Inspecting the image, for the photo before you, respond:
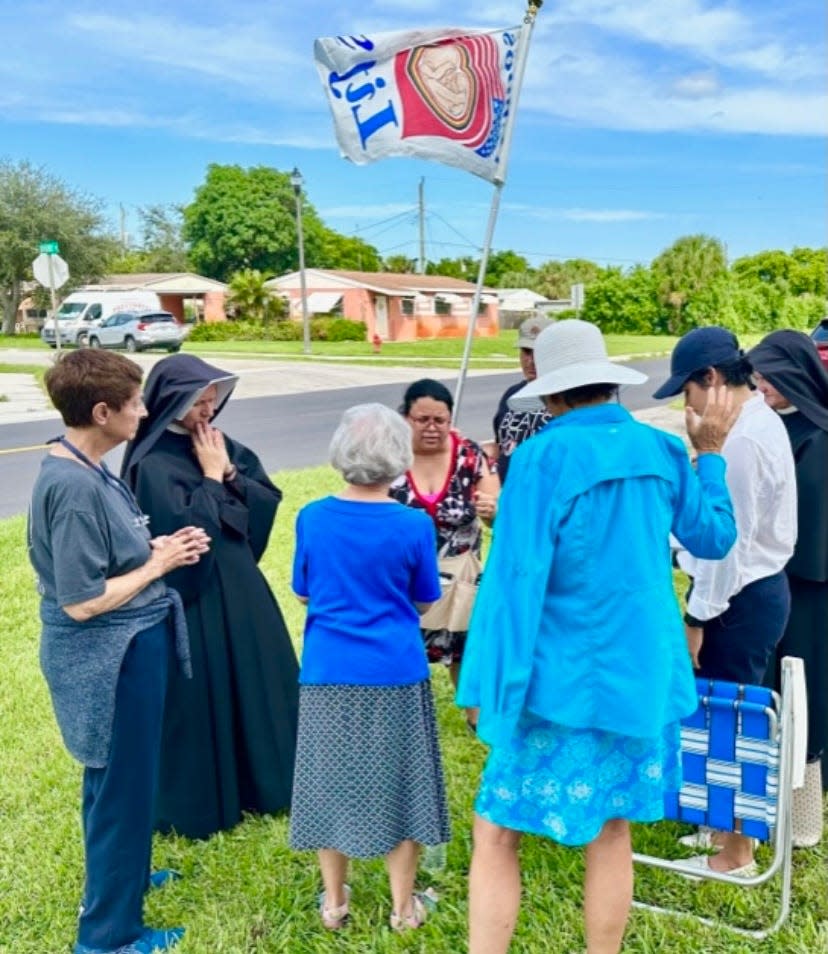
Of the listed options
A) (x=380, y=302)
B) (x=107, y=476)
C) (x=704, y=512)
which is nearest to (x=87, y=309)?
(x=380, y=302)

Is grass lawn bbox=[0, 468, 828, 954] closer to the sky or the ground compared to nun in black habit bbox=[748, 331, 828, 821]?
closer to the ground

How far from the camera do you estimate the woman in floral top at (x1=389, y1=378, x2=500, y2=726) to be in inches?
164

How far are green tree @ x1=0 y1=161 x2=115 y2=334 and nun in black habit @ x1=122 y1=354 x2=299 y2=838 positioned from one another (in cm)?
A: 5104

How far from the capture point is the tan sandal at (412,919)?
10.0ft

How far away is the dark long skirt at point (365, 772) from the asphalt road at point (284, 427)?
786 cm

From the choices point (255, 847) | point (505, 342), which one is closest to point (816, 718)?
point (255, 847)

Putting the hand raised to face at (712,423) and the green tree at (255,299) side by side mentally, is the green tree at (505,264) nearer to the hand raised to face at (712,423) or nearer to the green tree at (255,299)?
the green tree at (255,299)

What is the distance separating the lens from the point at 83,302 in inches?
Result: 1614

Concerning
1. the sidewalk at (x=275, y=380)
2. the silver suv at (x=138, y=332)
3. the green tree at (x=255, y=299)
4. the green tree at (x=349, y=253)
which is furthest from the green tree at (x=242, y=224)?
the sidewalk at (x=275, y=380)

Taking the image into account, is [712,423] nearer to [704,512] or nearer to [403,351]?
[704,512]

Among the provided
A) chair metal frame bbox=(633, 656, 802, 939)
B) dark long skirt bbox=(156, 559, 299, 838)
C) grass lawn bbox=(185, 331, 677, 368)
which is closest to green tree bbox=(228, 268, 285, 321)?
grass lawn bbox=(185, 331, 677, 368)

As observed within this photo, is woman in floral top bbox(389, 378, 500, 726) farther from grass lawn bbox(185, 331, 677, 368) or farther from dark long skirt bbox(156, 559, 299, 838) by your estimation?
grass lawn bbox(185, 331, 677, 368)

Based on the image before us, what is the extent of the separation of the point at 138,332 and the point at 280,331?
1185 centimetres

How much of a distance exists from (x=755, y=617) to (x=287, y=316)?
4722cm
